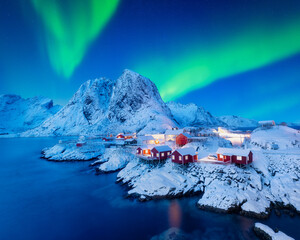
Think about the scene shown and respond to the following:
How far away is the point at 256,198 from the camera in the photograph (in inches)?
903

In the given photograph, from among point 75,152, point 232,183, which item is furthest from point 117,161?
point 232,183

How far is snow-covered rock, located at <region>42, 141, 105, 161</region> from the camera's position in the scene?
6094 centimetres

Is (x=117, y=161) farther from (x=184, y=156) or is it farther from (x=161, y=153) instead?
(x=184, y=156)

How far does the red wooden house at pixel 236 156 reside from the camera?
28450 millimetres

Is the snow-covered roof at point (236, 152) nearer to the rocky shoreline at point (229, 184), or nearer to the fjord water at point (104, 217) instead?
the rocky shoreline at point (229, 184)

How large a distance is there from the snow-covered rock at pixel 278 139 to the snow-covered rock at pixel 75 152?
53.5 meters

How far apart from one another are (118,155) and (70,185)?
1560 centimetres

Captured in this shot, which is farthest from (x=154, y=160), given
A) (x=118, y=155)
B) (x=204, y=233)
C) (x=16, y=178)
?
(x=16, y=178)

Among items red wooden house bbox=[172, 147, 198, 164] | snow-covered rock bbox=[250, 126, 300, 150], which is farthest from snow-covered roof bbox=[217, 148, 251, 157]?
snow-covered rock bbox=[250, 126, 300, 150]

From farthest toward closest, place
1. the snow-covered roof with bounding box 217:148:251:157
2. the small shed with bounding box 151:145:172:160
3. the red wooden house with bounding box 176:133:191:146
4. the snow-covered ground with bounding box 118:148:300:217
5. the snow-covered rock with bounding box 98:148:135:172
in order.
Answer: the red wooden house with bounding box 176:133:191:146 < the snow-covered rock with bounding box 98:148:135:172 < the small shed with bounding box 151:145:172:160 < the snow-covered roof with bounding box 217:148:251:157 < the snow-covered ground with bounding box 118:148:300:217

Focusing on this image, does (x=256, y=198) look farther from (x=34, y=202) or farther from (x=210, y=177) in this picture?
(x=34, y=202)

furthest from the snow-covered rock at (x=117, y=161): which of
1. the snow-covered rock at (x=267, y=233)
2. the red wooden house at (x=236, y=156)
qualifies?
the snow-covered rock at (x=267, y=233)

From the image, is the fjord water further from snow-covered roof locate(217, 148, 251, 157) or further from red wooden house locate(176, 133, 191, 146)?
red wooden house locate(176, 133, 191, 146)

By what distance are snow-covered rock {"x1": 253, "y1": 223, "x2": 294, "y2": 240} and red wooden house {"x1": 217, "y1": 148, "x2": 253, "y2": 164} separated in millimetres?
11887
